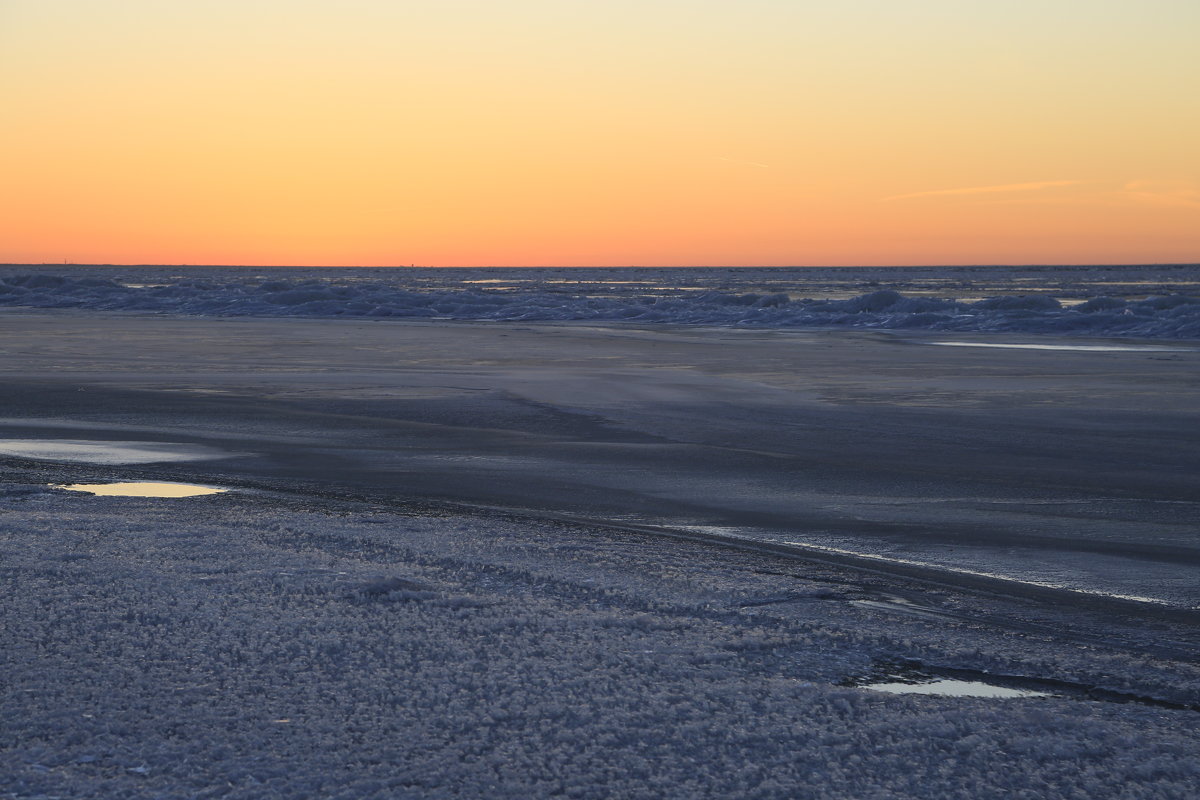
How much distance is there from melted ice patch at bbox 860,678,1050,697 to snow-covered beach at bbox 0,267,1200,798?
0.06m

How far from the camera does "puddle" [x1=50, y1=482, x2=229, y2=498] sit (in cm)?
534

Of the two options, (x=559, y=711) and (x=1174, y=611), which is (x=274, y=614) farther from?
(x=1174, y=611)

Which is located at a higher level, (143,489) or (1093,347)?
(1093,347)

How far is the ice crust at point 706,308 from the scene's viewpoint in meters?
23.5

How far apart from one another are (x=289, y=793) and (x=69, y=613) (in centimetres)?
142

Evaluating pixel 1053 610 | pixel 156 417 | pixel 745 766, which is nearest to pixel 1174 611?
pixel 1053 610

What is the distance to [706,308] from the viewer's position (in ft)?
105

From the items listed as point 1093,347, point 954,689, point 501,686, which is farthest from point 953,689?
point 1093,347

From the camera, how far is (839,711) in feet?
8.68

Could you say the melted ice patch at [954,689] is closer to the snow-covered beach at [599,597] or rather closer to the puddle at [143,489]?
the snow-covered beach at [599,597]

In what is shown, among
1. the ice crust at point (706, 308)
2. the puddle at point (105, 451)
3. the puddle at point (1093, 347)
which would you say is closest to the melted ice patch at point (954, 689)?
the puddle at point (105, 451)

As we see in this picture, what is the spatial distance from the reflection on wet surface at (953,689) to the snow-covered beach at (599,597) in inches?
2.3

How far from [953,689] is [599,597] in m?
1.16

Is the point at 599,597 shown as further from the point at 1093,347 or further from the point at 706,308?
the point at 706,308
